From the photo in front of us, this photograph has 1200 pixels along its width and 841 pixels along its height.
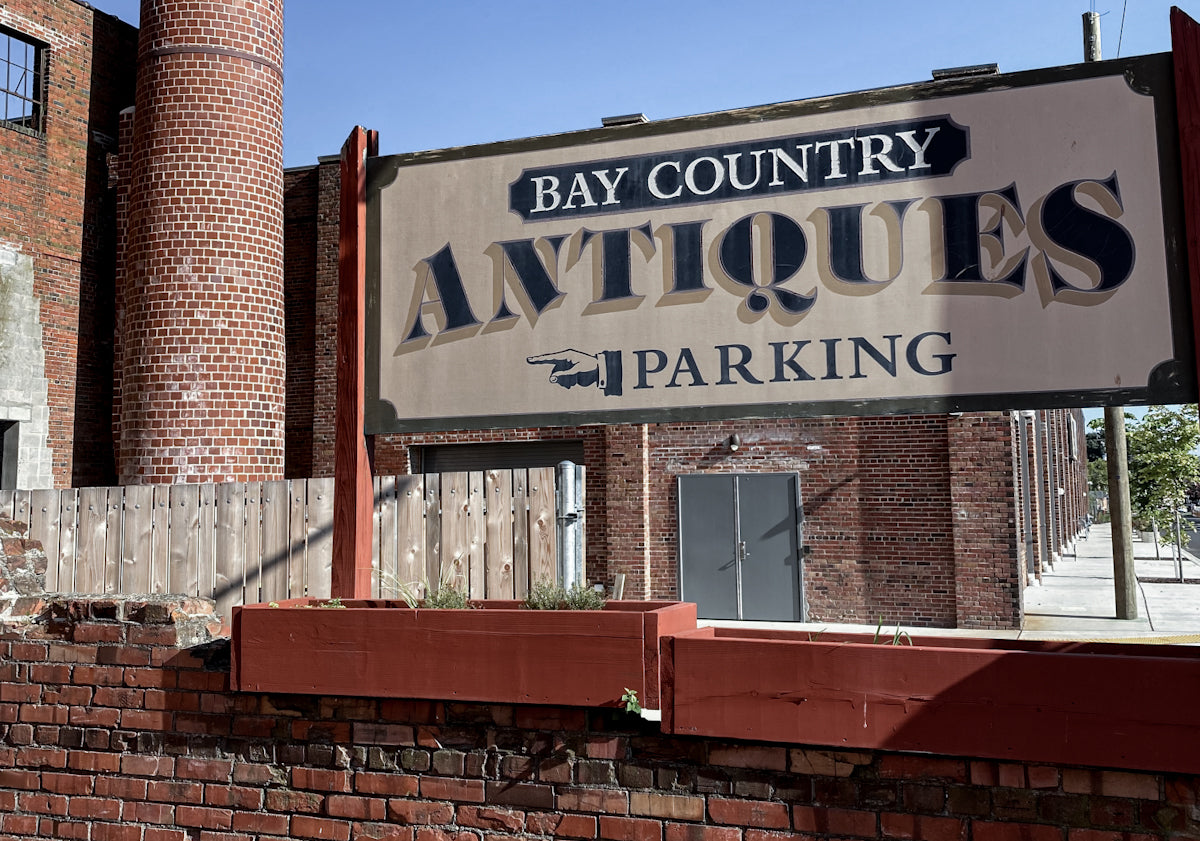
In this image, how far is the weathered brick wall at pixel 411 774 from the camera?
2.94m

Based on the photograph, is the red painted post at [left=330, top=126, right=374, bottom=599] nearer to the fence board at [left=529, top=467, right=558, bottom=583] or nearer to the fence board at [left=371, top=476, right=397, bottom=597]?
the fence board at [left=371, top=476, right=397, bottom=597]

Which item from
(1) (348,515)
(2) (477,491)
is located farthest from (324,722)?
(2) (477,491)

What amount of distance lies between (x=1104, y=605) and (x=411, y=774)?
50.3 ft

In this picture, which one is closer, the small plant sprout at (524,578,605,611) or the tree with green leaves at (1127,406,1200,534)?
the small plant sprout at (524,578,605,611)

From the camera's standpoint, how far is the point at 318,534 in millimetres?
5602

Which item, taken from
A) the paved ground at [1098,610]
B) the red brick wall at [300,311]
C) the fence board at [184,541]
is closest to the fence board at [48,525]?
the fence board at [184,541]

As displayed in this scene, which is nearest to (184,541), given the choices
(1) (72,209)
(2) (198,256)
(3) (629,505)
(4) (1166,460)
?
(2) (198,256)

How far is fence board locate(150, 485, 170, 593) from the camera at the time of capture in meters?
6.11

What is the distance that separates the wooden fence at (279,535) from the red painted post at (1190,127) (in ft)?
9.66

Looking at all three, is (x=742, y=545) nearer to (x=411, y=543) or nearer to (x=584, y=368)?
(x=411, y=543)

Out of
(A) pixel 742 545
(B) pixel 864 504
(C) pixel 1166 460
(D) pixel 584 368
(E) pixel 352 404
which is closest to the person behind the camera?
(D) pixel 584 368

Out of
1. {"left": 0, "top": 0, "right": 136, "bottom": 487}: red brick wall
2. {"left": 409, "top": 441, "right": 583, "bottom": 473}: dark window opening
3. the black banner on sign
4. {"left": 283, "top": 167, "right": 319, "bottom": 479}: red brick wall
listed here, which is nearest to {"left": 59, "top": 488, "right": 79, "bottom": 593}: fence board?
the black banner on sign

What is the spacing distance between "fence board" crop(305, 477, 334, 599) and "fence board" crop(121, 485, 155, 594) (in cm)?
136

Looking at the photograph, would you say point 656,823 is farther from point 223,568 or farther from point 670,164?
point 223,568
